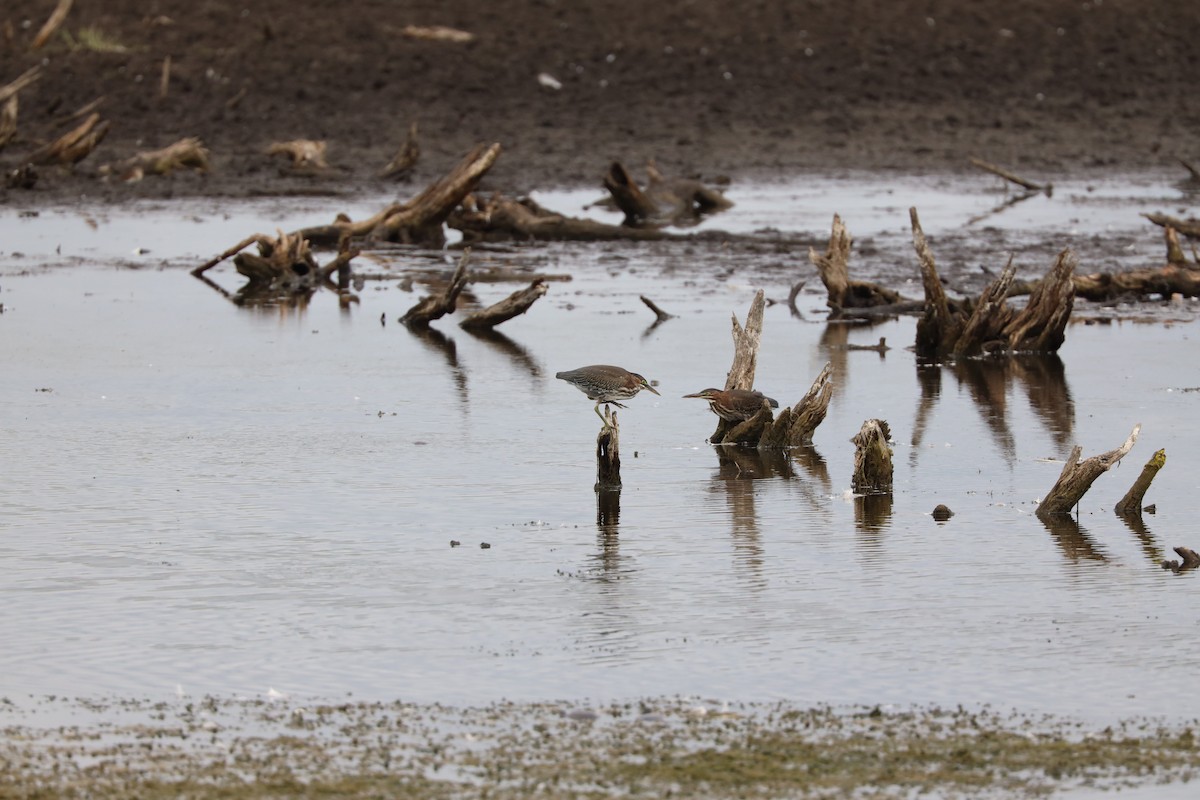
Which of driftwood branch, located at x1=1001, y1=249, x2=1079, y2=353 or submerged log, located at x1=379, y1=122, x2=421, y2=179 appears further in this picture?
submerged log, located at x1=379, y1=122, x2=421, y2=179

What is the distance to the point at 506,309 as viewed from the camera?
51.8 ft

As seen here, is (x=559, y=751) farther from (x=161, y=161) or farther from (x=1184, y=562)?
(x=161, y=161)

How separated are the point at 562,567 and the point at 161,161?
19.3 metres

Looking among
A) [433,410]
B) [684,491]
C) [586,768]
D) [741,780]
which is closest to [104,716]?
[586,768]

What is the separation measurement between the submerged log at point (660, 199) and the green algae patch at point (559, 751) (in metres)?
15.9

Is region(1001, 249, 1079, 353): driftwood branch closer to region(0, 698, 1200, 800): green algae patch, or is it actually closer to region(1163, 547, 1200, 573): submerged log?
region(1163, 547, 1200, 573): submerged log

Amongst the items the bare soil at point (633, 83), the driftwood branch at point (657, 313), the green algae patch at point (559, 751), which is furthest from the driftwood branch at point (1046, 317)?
the bare soil at point (633, 83)

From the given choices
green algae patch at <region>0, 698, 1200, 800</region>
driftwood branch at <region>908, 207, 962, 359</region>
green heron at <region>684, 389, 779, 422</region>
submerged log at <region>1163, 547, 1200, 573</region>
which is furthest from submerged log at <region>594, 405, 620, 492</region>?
driftwood branch at <region>908, 207, 962, 359</region>

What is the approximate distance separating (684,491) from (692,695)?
348 cm

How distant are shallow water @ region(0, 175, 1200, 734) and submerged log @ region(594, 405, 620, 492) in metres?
0.16

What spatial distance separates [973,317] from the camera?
14.6 metres

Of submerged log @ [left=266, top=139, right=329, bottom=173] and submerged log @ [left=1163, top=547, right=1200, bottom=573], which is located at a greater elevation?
submerged log @ [left=266, top=139, right=329, bottom=173]

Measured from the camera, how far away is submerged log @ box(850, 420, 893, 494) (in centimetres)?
1021

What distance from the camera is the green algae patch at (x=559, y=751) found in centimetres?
592
